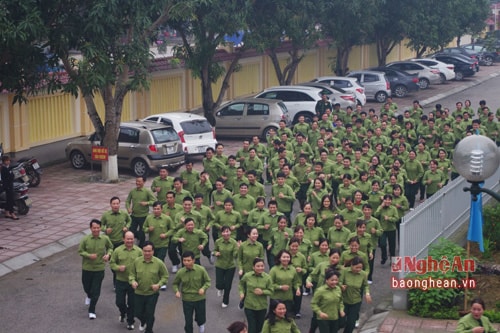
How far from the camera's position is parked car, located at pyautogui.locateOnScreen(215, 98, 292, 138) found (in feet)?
90.0

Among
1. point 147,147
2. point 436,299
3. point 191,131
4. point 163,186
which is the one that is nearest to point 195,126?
point 191,131

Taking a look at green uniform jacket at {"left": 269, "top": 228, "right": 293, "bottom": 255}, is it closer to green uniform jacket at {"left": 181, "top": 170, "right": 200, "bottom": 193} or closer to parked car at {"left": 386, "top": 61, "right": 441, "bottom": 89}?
green uniform jacket at {"left": 181, "top": 170, "right": 200, "bottom": 193}

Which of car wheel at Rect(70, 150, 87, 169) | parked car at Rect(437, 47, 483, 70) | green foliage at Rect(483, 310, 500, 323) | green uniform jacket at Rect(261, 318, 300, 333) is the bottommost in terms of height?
green foliage at Rect(483, 310, 500, 323)

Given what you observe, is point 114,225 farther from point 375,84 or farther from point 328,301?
point 375,84

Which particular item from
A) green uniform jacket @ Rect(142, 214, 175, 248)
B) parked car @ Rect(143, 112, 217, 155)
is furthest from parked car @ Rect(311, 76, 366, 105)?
green uniform jacket @ Rect(142, 214, 175, 248)

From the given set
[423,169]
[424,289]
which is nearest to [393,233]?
[424,289]

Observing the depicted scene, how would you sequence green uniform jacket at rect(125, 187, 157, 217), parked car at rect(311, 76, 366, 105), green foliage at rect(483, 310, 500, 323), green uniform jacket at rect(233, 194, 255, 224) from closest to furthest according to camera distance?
green foliage at rect(483, 310, 500, 323) → green uniform jacket at rect(233, 194, 255, 224) → green uniform jacket at rect(125, 187, 157, 217) → parked car at rect(311, 76, 366, 105)

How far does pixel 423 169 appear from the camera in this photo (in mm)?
18875

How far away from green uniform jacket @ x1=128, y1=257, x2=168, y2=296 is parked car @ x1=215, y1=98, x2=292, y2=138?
15452 millimetres

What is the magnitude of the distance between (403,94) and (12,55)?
80.4 feet

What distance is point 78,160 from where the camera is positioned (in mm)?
23750

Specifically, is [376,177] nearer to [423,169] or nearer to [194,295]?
[423,169]

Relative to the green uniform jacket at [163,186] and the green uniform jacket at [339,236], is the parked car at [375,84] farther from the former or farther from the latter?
the green uniform jacket at [339,236]

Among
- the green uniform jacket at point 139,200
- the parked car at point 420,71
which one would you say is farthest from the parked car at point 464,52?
the green uniform jacket at point 139,200
